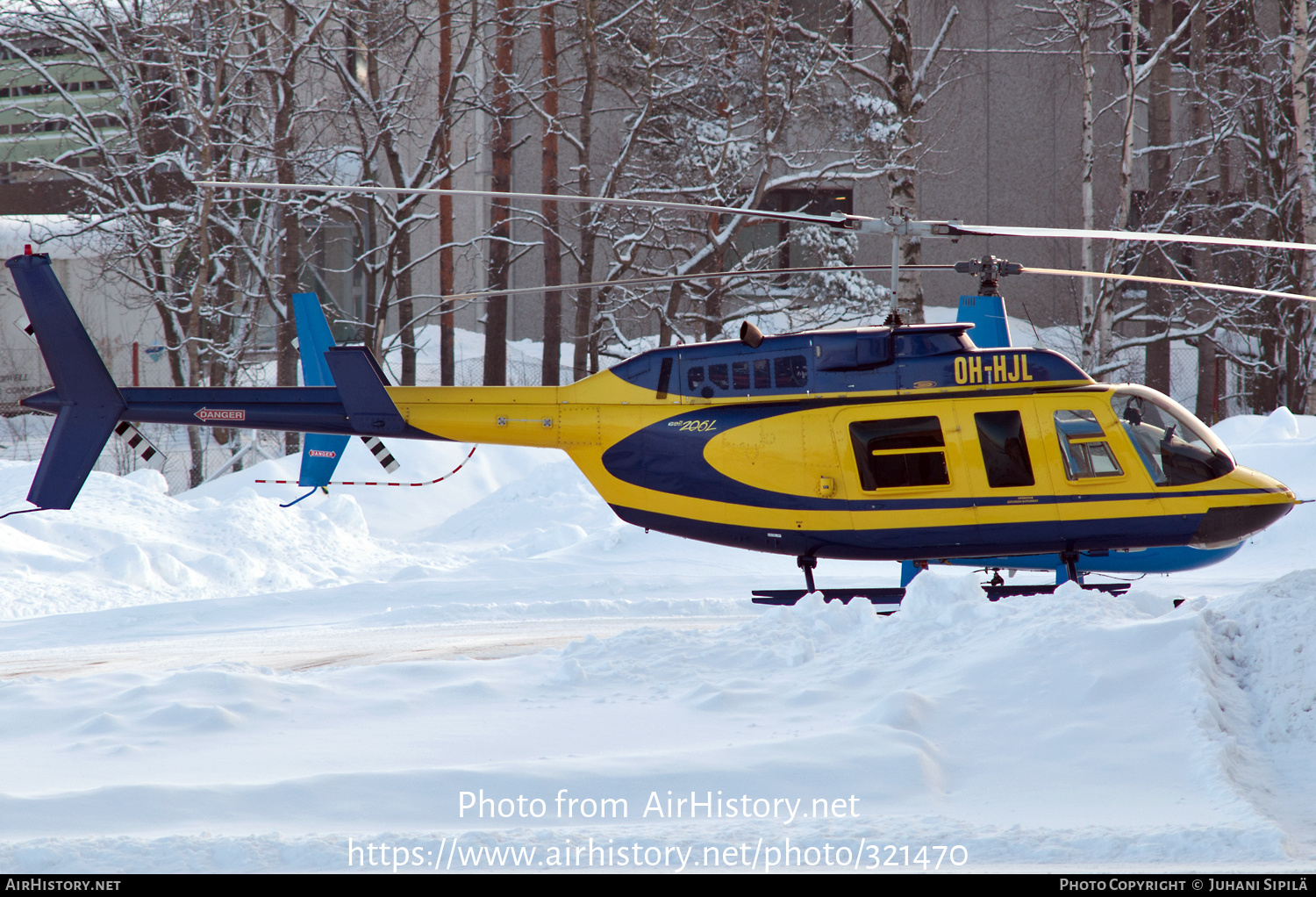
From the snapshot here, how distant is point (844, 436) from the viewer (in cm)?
891

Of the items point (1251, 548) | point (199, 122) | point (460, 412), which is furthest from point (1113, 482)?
point (199, 122)

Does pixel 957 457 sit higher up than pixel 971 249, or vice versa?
pixel 971 249

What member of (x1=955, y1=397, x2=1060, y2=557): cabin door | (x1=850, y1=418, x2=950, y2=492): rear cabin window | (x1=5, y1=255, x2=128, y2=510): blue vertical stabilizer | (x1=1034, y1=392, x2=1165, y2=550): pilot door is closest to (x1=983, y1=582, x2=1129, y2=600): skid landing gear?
(x1=1034, y1=392, x2=1165, y2=550): pilot door

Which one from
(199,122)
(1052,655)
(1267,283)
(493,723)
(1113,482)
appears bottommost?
(493,723)

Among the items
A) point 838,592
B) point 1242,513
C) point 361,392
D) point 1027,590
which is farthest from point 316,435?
point 1242,513

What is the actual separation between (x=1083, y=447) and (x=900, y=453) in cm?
147

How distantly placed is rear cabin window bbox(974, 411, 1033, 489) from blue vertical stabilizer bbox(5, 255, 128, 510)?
24.3 feet

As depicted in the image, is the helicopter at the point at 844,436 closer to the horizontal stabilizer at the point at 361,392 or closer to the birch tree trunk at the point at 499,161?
the horizontal stabilizer at the point at 361,392

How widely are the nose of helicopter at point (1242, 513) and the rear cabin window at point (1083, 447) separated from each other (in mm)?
862

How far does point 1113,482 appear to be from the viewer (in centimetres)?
884

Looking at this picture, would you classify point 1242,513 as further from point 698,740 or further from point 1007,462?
point 698,740

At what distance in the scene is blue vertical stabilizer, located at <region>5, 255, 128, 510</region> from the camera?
9.43 metres
